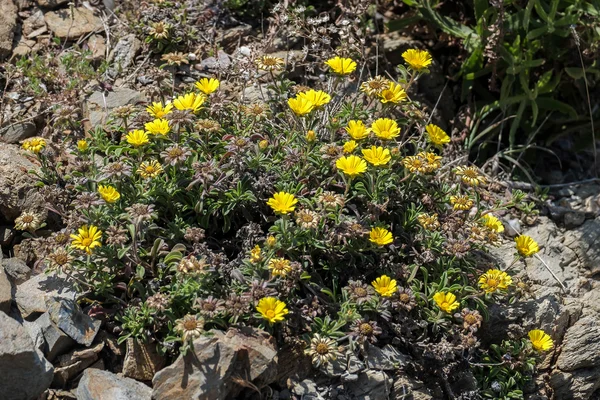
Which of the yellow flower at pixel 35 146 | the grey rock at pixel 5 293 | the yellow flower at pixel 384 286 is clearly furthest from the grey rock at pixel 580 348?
the yellow flower at pixel 35 146

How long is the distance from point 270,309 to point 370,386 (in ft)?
2.28

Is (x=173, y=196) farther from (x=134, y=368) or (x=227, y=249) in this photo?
(x=134, y=368)

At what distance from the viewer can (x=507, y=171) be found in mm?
5828

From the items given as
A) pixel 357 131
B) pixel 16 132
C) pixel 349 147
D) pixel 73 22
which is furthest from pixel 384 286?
pixel 73 22

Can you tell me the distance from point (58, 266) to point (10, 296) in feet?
0.98

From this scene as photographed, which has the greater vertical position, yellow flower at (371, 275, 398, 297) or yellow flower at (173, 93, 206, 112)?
yellow flower at (173, 93, 206, 112)

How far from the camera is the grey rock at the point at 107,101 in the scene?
490cm

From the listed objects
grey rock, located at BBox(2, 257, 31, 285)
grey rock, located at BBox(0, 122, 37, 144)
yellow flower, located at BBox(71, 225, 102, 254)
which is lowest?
grey rock, located at BBox(2, 257, 31, 285)

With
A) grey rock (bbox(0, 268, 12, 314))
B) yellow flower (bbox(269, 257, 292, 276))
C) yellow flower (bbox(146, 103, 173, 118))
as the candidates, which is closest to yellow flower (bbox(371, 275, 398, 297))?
yellow flower (bbox(269, 257, 292, 276))

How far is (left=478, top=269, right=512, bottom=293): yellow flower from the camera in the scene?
4157 millimetres

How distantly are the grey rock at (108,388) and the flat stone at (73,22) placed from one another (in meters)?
2.67

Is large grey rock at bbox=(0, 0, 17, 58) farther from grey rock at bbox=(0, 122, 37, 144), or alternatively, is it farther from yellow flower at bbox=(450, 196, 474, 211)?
yellow flower at bbox=(450, 196, 474, 211)

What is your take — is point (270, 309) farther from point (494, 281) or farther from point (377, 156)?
point (494, 281)

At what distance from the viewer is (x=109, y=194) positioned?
396 cm
